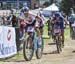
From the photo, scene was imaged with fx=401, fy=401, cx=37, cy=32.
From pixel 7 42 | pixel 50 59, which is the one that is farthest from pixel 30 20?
pixel 50 59

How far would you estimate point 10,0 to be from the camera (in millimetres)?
95812

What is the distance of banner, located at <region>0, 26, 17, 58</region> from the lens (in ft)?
44.5

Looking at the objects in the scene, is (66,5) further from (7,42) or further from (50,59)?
(7,42)

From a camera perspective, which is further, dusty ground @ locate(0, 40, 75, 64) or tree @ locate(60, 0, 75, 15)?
tree @ locate(60, 0, 75, 15)

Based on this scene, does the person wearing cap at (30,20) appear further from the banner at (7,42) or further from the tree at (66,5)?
the tree at (66,5)

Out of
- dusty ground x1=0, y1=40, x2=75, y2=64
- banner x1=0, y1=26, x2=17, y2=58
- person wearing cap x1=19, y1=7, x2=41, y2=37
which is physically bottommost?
dusty ground x1=0, y1=40, x2=75, y2=64

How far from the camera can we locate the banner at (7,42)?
44.5 feet

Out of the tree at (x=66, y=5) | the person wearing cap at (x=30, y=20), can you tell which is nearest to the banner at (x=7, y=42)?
the person wearing cap at (x=30, y=20)

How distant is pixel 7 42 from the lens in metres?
14.0

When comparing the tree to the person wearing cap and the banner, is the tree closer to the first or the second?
the banner

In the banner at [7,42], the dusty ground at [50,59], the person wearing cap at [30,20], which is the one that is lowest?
the dusty ground at [50,59]

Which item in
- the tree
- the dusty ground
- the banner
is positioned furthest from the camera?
the tree

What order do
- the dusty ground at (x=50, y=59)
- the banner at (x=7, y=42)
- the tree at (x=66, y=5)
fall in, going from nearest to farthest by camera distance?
the dusty ground at (x=50, y=59)
the banner at (x=7, y=42)
the tree at (x=66, y=5)

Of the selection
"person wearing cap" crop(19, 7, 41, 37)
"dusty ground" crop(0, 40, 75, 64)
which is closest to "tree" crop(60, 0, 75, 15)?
"dusty ground" crop(0, 40, 75, 64)
